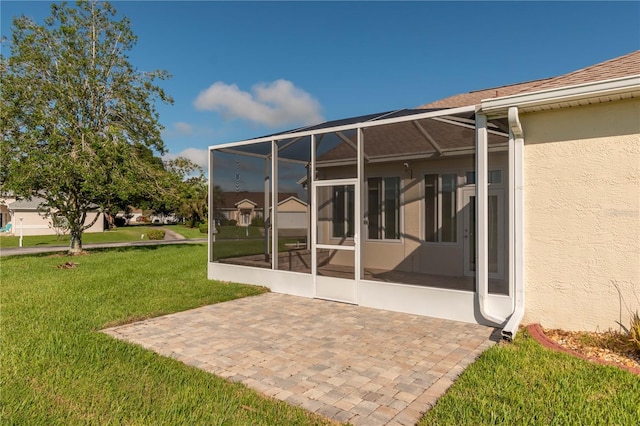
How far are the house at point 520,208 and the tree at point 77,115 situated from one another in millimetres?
11719

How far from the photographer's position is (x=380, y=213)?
9.42 metres

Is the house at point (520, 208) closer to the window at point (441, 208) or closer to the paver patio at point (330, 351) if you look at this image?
the window at point (441, 208)

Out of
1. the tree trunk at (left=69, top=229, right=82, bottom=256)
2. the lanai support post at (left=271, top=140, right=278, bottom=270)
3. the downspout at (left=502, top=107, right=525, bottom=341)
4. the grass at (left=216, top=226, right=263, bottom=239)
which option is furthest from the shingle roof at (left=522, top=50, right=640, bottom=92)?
the tree trunk at (left=69, top=229, right=82, bottom=256)

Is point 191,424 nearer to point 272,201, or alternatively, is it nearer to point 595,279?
point 595,279

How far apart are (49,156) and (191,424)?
Result: 1590cm

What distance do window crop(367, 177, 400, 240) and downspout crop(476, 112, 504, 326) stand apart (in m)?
3.77

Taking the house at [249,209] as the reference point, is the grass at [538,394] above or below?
below

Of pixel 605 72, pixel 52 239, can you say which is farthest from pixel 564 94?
pixel 52 239

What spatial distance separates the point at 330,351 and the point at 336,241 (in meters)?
3.05

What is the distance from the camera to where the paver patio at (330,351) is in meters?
3.38

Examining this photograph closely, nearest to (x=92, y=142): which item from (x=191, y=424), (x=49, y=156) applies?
(x=49, y=156)

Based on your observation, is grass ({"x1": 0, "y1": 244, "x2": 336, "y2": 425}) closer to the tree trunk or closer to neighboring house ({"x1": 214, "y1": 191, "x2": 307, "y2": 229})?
neighboring house ({"x1": 214, "y1": 191, "x2": 307, "y2": 229})

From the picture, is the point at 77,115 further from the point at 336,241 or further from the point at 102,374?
the point at 102,374

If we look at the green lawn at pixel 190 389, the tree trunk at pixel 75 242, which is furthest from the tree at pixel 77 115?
the green lawn at pixel 190 389
